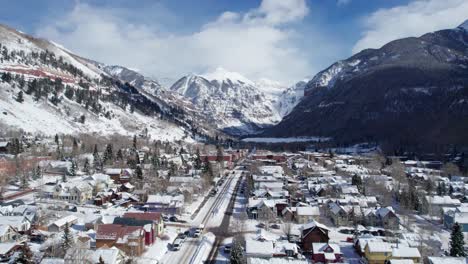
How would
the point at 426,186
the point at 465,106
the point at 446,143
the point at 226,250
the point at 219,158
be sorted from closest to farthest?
the point at 226,250 → the point at 426,186 → the point at 219,158 → the point at 446,143 → the point at 465,106

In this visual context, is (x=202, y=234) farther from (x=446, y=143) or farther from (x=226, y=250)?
(x=446, y=143)

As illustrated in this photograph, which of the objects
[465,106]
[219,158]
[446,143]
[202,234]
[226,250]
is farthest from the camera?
[465,106]

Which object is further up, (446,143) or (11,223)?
(446,143)

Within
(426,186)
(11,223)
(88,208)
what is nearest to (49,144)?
(88,208)

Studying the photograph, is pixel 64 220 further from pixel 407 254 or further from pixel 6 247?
pixel 407 254

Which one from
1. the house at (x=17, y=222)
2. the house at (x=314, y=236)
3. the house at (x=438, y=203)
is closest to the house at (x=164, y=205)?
the house at (x=17, y=222)

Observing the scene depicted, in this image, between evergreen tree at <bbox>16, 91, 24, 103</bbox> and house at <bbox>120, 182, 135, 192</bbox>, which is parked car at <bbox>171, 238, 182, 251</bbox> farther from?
evergreen tree at <bbox>16, 91, 24, 103</bbox>

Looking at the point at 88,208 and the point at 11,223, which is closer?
the point at 11,223
